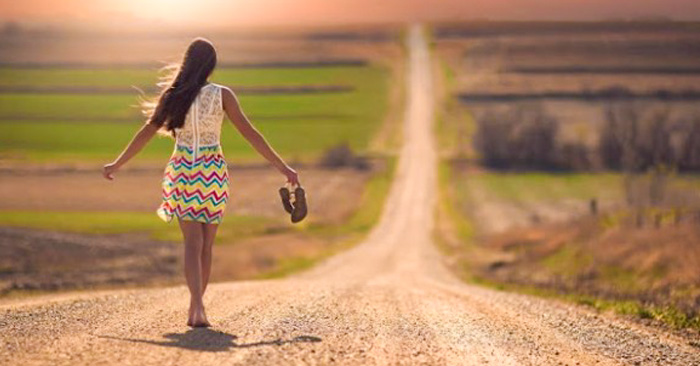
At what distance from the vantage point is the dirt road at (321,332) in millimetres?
8117

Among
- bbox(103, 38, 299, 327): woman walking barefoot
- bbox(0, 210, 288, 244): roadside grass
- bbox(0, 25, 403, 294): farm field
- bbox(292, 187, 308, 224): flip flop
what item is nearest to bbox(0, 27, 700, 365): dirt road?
bbox(103, 38, 299, 327): woman walking barefoot

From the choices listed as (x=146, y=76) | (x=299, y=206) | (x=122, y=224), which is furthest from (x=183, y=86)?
Result: (x=146, y=76)

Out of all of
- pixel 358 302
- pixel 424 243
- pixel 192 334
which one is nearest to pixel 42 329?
pixel 192 334

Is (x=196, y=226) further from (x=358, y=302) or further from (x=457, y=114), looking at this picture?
(x=457, y=114)

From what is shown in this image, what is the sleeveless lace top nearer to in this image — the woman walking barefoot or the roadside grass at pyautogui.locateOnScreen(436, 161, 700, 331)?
the woman walking barefoot

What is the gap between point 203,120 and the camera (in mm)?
9445

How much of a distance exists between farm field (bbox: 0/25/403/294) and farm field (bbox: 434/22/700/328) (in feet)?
25.5

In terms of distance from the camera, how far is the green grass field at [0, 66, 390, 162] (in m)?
91.6

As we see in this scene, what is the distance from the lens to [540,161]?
3755 inches

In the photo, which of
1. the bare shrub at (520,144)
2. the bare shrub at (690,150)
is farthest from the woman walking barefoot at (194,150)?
the bare shrub at (520,144)

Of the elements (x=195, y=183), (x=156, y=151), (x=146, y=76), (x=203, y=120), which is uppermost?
(x=203, y=120)

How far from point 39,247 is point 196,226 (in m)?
31.2

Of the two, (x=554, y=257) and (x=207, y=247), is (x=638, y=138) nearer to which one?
(x=554, y=257)

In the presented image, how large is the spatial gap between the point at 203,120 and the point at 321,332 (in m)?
2.19
